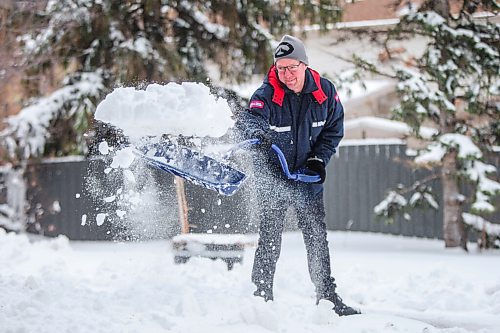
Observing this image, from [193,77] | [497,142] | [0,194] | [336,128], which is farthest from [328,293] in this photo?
[0,194]

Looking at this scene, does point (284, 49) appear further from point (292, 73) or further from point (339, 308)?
point (339, 308)

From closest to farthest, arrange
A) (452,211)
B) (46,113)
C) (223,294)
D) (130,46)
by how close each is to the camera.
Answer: (223,294) → (452,211) → (130,46) → (46,113)

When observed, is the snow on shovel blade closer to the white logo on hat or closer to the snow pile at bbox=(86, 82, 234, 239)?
the snow pile at bbox=(86, 82, 234, 239)

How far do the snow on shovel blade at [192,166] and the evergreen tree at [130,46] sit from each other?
13.9ft

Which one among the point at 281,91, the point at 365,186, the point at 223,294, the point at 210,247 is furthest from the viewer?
the point at 365,186

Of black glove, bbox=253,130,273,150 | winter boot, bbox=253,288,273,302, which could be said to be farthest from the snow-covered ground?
black glove, bbox=253,130,273,150

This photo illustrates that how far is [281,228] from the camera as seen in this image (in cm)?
477

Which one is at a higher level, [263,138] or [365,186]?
[263,138]

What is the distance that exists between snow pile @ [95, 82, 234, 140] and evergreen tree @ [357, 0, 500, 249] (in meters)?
3.92

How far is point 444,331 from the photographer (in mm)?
4203

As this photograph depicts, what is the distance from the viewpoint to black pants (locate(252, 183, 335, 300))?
4699 millimetres

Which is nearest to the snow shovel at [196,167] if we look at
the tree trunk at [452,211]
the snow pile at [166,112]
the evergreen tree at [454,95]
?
the snow pile at [166,112]

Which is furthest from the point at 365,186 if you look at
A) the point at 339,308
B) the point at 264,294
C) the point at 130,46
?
the point at 264,294

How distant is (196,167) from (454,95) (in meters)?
4.78
